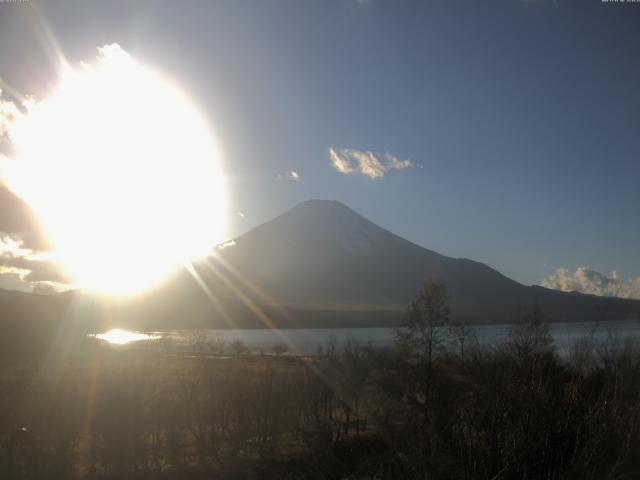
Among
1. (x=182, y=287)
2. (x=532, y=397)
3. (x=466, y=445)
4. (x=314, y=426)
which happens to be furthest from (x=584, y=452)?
(x=182, y=287)

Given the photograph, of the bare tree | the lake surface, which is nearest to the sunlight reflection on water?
the lake surface

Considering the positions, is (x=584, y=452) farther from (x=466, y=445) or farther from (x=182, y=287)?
(x=182, y=287)

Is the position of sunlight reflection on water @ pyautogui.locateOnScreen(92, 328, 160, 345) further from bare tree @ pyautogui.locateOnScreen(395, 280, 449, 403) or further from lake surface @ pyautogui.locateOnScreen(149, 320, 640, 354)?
bare tree @ pyautogui.locateOnScreen(395, 280, 449, 403)

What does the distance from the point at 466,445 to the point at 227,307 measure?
6579 inches

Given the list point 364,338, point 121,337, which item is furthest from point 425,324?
point 121,337

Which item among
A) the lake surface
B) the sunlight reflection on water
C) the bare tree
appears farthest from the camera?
the sunlight reflection on water

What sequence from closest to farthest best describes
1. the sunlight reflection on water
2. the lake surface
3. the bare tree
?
1. the bare tree
2. the lake surface
3. the sunlight reflection on water

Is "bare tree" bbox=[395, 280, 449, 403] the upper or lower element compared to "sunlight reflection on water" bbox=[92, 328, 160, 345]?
upper

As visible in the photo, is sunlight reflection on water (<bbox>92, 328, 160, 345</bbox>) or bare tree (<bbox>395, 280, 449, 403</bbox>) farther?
sunlight reflection on water (<bbox>92, 328, 160, 345</bbox>)

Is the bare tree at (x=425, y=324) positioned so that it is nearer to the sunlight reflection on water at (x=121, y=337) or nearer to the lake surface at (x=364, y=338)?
the lake surface at (x=364, y=338)

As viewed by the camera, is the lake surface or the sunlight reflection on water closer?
the lake surface

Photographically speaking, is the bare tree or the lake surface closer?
the bare tree

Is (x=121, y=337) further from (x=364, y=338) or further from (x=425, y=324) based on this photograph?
(x=425, y=324)

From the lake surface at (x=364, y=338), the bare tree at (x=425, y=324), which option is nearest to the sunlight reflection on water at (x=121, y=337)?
the lake surface at (x=364, y=338)
